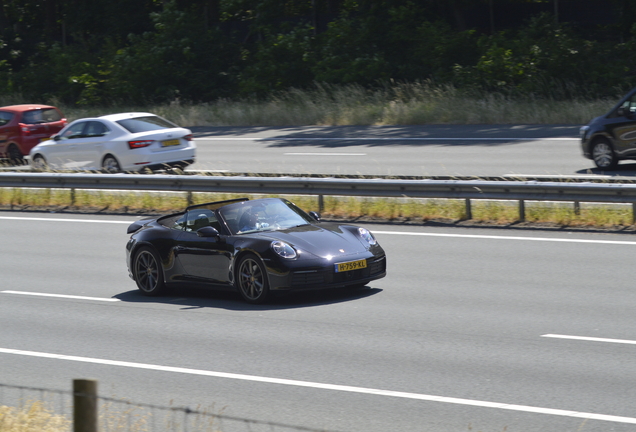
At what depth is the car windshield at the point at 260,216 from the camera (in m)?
11.0

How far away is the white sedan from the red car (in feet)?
13.0

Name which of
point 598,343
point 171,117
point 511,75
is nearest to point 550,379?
point 598,343

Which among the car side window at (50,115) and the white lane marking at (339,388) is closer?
the white lane marking at (339,388)

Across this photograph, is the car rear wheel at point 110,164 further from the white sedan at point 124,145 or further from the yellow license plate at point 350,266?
the yellow license plate at point 350,266

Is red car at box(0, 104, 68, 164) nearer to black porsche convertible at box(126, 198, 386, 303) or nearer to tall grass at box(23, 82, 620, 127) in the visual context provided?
tall grass at box(23, 82, 620, 127)

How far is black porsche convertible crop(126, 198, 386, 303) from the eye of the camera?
10188mm

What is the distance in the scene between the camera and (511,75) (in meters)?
33.8

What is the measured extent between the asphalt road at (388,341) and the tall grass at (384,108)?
1499 cm

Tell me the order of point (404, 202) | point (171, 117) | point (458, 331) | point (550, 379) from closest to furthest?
point (550, 379) → point (458, 331) → point (404, 202) → point (171, 117)

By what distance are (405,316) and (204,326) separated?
208cm

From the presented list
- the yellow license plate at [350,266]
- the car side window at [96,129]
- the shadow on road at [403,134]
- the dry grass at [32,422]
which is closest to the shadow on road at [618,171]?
the shadow on road at [403,134]

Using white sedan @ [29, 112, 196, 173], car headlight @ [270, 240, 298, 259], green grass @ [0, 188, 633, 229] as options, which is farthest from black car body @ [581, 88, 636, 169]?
car headlight @ [270, 240, 298, 259]

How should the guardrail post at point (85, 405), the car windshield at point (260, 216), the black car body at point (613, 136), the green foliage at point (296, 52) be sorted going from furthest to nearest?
the green foliage at point (296, 52) < the black car body at point (613, 136) < the car windshield at point (260, 216) < the guardrail post at point (85, 405)

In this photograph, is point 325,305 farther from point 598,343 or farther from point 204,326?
point 598,343
